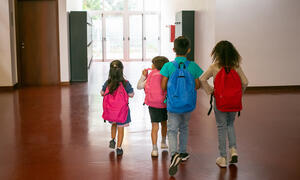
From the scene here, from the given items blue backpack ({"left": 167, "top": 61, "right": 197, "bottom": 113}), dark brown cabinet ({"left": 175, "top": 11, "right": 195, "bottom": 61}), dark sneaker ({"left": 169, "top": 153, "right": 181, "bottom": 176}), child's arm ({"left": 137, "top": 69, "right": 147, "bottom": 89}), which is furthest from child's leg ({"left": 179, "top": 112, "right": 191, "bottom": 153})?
dark brown cabinet ({"left": 175, "top": 11, "right": 195, "bottom": 61})

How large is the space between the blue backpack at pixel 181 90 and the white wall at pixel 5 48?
275 inches

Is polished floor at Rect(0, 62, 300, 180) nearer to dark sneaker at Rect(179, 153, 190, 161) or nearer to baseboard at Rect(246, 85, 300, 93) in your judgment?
dark sneaker at Rect(179, 153, 190, 161)

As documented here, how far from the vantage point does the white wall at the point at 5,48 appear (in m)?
9.74

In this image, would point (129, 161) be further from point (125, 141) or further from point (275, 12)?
point (275, 12)

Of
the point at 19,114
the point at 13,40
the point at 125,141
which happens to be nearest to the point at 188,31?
the point at 13,40

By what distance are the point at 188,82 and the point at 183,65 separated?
0.58ft

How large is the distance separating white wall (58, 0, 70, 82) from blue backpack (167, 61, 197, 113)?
24.0ft

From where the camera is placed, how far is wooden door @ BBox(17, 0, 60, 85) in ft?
35.0

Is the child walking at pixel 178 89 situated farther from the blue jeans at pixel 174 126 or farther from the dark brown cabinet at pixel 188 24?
the dark brown cabinet at pixel 188 24

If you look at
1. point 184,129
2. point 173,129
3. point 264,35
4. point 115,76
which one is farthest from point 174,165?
point 264,35

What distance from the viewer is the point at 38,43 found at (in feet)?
35.3

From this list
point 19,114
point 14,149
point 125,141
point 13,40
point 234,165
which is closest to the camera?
point 234,165

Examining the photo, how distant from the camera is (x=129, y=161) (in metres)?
4.39

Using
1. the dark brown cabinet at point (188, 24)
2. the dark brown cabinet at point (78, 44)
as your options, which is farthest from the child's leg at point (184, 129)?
the dark brown cabinet at point (78, 44)
